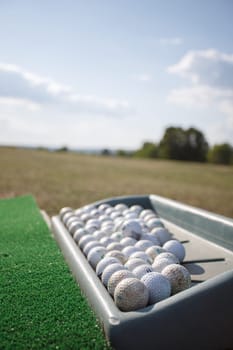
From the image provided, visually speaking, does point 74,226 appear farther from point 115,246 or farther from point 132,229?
point 115,246

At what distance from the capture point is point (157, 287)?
3.90 metres

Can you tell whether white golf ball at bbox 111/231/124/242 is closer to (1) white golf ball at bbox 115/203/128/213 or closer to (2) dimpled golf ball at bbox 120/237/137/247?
(2) dimpled golf ball at bbox 120/237/137/247

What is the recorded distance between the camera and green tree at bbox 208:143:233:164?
6931cm

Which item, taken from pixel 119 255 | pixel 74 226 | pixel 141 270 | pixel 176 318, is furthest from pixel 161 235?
pixel 176 318

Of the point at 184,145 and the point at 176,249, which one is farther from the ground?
the point at 184,145

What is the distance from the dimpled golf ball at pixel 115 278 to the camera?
161 inches

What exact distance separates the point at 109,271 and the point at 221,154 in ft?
225

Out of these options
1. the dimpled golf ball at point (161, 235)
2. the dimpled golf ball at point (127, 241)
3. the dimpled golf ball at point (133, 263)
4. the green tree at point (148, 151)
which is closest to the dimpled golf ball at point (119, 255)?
the dimpled golf ball at point (133, 263)

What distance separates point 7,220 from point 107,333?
Answer: 242 inches

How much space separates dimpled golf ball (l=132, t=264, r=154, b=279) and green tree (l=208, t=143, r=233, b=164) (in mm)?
66995

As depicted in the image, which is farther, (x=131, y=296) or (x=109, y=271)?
(x=109, y=271)

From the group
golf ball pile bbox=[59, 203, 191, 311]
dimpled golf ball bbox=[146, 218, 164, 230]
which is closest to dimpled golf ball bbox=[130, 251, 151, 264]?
golf ball pile bbox=[59, 203, 191, 311]

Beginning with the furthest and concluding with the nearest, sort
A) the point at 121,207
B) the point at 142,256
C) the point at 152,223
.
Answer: the point at 121,207
the point at 152,223
the point at 142,256

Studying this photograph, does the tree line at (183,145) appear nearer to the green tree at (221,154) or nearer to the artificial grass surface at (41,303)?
the green tree at (221,154)
